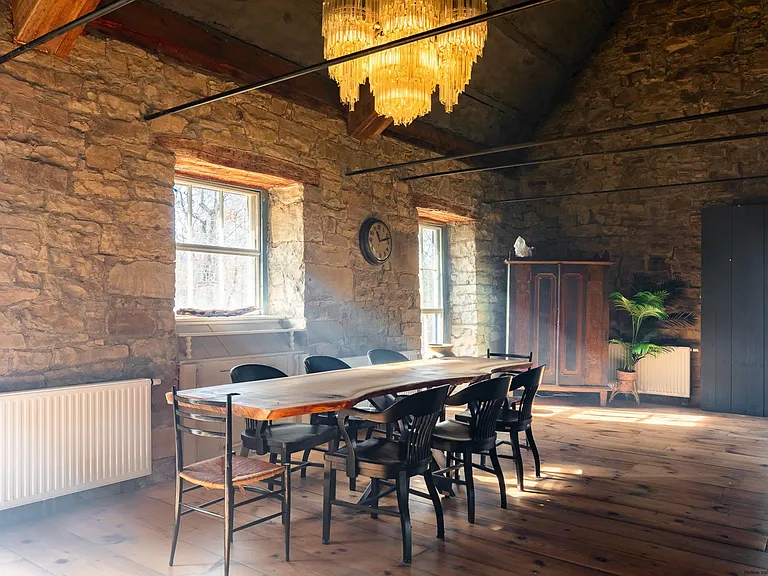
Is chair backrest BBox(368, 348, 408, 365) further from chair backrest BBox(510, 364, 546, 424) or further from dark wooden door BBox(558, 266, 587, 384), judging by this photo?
dark wooden door BBox(558, 266, 587, 384)

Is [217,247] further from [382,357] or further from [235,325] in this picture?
[382,357]

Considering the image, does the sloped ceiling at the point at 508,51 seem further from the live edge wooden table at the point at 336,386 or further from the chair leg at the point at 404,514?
the chair leg at the point at 404,514

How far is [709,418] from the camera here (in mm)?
7055

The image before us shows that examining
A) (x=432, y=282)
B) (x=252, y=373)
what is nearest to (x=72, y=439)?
(x=252, y=373)

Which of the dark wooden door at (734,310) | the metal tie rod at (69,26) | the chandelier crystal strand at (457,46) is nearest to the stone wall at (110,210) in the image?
the metal tie rod at (69,26)

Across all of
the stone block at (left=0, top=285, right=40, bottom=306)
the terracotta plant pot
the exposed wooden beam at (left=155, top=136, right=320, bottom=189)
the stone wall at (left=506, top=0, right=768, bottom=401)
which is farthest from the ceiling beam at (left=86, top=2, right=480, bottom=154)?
the terracotta plant pot

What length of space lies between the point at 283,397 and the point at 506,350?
5.57 meters

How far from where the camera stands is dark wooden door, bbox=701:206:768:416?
287 inches

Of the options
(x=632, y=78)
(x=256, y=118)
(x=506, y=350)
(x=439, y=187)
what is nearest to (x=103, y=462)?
(x=256, y=118)

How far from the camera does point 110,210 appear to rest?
4.31 meters

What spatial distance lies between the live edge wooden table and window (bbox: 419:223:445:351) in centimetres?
268

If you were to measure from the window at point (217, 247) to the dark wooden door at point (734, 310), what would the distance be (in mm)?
5385

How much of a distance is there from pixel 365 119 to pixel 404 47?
103 inches

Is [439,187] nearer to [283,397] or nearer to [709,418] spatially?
[709,418]
